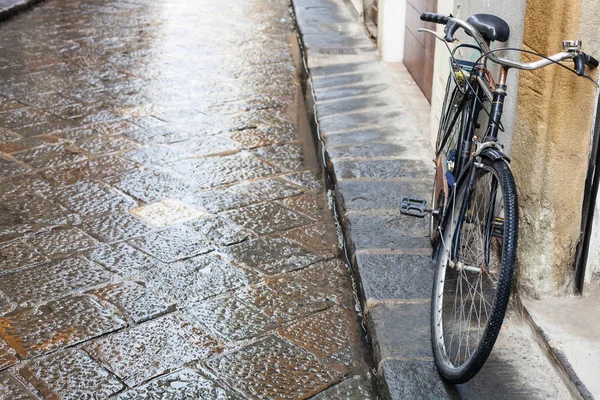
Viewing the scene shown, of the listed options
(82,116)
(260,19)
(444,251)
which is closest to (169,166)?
(82,116)

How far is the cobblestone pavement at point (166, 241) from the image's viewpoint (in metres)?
2.83

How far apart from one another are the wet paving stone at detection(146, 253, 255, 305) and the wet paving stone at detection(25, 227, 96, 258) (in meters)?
0.48

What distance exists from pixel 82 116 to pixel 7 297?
2668 millimetres

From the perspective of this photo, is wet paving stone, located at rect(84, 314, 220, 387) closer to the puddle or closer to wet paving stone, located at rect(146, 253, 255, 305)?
wet paving stone, located at rect(146, 253, 255, 305)

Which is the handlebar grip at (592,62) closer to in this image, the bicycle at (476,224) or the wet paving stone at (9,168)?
the bicycle at (476,224)

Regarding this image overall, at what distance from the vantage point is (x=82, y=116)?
5.77m

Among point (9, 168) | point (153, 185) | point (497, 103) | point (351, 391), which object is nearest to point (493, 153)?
point (497, 103)

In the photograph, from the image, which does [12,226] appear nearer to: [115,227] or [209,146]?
[115,227]

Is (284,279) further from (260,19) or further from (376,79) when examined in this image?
(260,19)

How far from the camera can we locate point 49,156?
4969 millimetres

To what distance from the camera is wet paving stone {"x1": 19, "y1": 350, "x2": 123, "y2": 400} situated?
8.84 ft

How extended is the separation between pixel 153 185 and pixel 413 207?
1.72 m

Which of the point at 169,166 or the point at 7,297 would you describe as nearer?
the point at 7,297

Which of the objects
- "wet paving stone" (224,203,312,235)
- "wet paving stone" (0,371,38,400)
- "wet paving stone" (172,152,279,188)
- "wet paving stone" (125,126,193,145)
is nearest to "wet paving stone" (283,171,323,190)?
"wet paving stone" (172,152,279,188)
